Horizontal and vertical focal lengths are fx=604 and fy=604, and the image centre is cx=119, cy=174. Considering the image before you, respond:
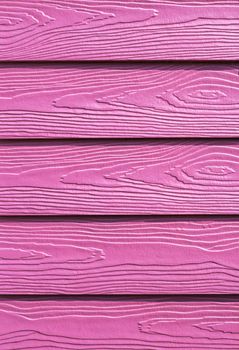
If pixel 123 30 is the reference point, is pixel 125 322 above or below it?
below

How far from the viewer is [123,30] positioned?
1.39 metres

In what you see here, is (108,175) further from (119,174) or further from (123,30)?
(123,30)

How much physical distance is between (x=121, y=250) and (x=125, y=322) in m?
0.17

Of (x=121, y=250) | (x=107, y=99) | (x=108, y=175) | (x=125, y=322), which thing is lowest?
(x=125, y=322)

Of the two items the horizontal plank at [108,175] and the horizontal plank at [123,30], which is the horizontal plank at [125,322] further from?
the horizontal plank at [123,30]

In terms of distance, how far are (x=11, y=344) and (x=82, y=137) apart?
525 mm

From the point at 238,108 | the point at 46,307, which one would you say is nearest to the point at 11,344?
the point at 46,307

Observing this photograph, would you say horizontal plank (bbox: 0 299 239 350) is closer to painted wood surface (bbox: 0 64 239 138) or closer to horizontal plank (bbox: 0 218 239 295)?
horizontal plank (bbox: 0 218 239 295)

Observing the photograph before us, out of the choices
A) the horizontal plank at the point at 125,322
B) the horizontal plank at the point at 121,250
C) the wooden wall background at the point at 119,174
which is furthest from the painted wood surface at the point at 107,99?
the horizontal plank at the point at 125,322

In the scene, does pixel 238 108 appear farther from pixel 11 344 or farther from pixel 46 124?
pixel 11 344

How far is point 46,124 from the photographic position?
1395 mm

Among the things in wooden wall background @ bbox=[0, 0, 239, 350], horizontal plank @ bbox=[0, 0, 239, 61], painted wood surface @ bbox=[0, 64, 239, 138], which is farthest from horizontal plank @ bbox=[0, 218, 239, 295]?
horizontal plank @ bbox=[0, 0, 239, 61]

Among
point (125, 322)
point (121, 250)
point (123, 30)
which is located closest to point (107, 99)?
point (123, 30)

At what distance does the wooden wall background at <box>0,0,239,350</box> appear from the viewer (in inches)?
54.5
